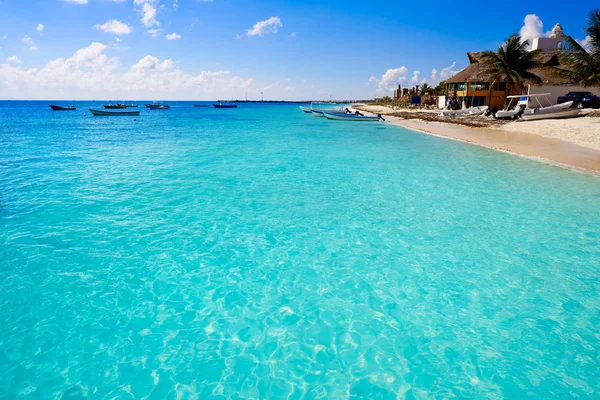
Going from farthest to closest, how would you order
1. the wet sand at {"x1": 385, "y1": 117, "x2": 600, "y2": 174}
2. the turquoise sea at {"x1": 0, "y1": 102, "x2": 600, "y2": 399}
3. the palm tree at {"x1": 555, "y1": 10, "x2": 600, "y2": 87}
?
the palm tree at {"x1": 555, "y1": 10, "x2": 600, "y2": 87}
the wet sand at {"x1": 385, "y1": 117, "x2": 600, "y2": 174}
the turquoise sea at {"x1": 0, "y1": 102, "x2": 600, "y2": 399}

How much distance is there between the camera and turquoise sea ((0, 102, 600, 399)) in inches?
165

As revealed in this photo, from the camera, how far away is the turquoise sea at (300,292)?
4180 millimetres

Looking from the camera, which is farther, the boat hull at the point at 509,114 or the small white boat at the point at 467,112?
the small white boat at the point at 467,112

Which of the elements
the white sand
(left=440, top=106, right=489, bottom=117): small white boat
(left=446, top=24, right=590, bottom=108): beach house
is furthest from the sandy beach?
(left=446, top=24, right=590, bottom=108): beach house

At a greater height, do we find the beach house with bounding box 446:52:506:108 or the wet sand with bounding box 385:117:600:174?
the beach house with bounding box 446:52:506:108

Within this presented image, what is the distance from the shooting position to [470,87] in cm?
4669

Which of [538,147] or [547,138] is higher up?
[547,138]

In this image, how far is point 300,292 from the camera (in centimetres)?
597

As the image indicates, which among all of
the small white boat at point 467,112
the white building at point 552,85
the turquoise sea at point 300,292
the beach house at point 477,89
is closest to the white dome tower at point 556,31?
the white building at point 552,85

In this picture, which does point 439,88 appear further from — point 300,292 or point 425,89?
point 300,292

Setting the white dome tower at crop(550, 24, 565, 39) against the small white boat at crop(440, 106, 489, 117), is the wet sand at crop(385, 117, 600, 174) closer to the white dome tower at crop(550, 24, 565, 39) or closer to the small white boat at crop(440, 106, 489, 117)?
the small white boat at crop(440, 106, 489, 117)

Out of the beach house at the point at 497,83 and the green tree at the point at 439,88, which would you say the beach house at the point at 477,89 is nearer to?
the beach house at the point at 497,83

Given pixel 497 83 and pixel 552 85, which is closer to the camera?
pixel 552 85

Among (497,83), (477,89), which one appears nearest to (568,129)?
(497,83)
